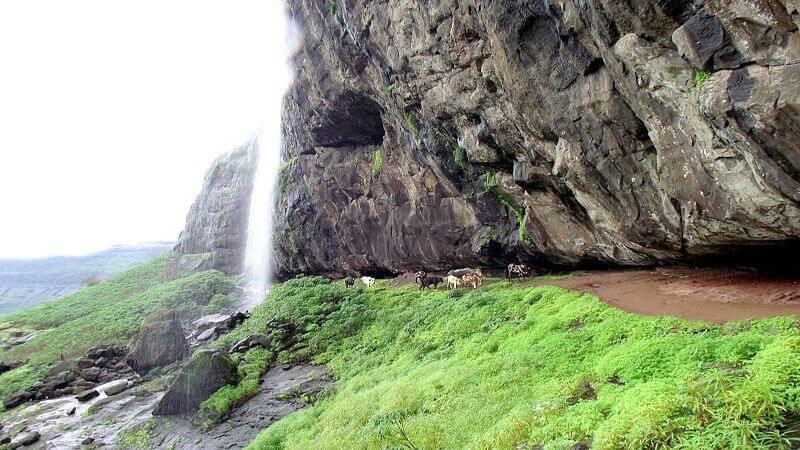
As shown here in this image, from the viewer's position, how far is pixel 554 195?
1772 centimetres


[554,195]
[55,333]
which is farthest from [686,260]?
[55,333]

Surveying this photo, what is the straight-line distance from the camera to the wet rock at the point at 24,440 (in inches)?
723

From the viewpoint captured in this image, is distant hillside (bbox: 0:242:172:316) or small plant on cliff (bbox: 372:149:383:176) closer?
small plant on cliff (bbox: 372:149:383:176)

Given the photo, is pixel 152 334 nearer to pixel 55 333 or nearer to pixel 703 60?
pixel 55 333

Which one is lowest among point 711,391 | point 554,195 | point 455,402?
point 455,402

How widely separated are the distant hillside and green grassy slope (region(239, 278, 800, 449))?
3909 inches

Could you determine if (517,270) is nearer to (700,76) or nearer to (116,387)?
(700,76)

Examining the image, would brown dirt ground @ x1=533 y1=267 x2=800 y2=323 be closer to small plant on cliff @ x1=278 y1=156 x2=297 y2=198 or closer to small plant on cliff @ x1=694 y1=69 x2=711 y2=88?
small plant on cliff @ x1=694 y1=69 x2=711 y2=88

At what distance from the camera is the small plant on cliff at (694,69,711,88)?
9281mm

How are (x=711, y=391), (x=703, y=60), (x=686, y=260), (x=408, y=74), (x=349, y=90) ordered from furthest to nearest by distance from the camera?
1. (x=349, y=90)
2. (x=408, y=74)
3. (x=686, y=260)
4. (x=703, y=60)
5. (x=711, y=391)

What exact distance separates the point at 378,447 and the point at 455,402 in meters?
Answer: 1.96

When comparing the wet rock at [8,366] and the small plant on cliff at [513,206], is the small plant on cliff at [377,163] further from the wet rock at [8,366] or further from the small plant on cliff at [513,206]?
the wet rock at [8,366]

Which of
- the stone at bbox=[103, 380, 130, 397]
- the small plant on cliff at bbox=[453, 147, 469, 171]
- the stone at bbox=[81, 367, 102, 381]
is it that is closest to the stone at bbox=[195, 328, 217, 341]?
the stone at bbox=[103, 380, 130, 397]

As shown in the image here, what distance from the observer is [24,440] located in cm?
1853
